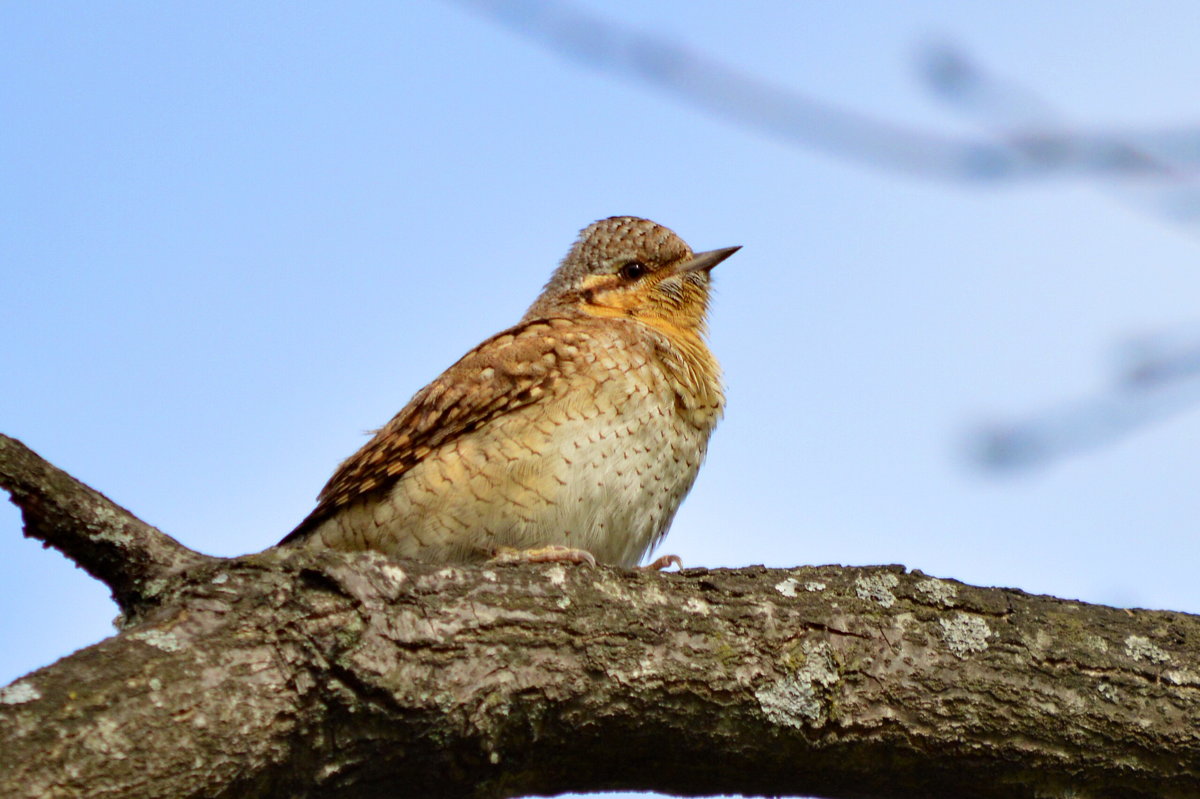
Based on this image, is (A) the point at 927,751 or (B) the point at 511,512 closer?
(A) the point at 927,751

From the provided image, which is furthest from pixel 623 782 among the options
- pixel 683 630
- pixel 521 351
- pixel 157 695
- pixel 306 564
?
pixel 521 351

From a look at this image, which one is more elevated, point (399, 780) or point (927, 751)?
point (927, 751)

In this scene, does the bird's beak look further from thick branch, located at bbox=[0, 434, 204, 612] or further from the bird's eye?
thick branch, located at bbox=[0, 434, 204, 612]

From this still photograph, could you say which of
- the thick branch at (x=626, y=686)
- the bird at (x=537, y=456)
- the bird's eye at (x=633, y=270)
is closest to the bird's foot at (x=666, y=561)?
the bird at (x=537, y=456)

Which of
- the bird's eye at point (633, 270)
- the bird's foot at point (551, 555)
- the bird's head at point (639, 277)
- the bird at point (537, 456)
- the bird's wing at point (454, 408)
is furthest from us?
the bird's eye at point (633, 270)

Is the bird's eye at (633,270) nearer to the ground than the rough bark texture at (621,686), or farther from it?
farther from it

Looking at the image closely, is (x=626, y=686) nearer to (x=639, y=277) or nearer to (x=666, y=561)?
(x=666, y=561)

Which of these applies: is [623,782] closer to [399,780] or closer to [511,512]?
[399,780]

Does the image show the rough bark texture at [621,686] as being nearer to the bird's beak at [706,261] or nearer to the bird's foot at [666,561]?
the bird's foot at [666,561]
